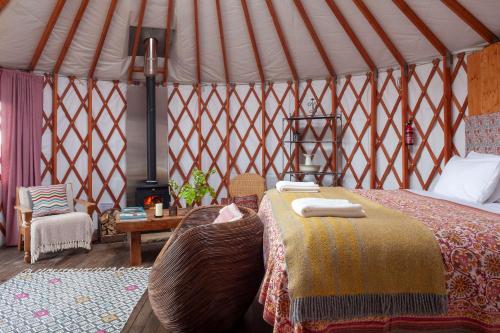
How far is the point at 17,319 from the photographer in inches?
79.8

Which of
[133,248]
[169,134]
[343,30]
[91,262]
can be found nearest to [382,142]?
[343,30]

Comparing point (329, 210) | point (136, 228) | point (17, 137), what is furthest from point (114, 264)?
point (329, 210)

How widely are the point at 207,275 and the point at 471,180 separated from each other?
200 cm

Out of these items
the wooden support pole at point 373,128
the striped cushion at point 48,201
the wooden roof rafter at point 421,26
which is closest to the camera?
the wooden roof rafter at point 421,26

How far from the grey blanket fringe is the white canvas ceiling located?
2.88 metres

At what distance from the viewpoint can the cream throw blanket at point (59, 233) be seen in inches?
126

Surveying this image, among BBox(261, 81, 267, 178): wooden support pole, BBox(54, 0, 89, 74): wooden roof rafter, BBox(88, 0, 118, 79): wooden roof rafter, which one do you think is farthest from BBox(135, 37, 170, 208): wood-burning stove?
BBox(261, 81, 267, 178): wooden support pole

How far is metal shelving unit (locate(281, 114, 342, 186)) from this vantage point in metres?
4.61

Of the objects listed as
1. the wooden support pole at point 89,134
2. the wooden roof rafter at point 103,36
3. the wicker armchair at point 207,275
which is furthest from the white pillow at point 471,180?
the wooden support pole at point 89,134

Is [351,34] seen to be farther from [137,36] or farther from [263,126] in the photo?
[137,36]

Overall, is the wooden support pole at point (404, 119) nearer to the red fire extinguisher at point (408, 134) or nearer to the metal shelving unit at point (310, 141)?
the red fire extinguisher at point (408, 134)

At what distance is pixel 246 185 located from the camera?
15.7ft

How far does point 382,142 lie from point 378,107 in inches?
18.5

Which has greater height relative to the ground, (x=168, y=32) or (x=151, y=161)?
(x=168, y=32)
